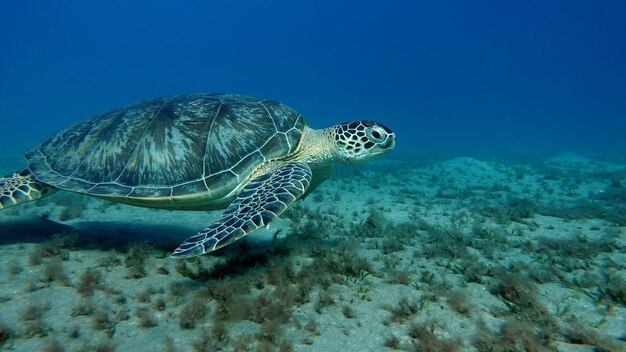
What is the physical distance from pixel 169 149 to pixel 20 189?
251 centimetres

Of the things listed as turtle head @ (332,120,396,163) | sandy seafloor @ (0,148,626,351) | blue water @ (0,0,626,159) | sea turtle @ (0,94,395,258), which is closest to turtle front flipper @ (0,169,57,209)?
sea turtle @ (0,94,395,258)

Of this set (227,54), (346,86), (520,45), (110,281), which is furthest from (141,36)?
(110,281)

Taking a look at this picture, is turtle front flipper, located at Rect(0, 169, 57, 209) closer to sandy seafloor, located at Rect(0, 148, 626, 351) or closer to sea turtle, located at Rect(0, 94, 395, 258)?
sea turtle, located at Rect(0, 94, 395, 258)

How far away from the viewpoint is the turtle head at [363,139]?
4.98m

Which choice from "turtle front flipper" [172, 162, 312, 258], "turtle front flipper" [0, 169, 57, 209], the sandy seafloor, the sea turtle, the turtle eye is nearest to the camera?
the sandy seafloor

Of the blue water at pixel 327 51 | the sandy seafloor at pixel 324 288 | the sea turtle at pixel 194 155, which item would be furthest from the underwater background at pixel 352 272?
the blue water at pixel 327 51

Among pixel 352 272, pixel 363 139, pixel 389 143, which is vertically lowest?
pixel 352 272

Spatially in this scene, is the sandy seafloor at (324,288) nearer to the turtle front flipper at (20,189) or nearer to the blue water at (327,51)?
the turtle front flipper at (20,189)

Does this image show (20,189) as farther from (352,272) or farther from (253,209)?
(352,272)

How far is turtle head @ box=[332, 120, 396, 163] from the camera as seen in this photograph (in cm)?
498

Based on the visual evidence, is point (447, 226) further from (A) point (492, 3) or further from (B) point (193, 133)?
(A) point (492, 3)

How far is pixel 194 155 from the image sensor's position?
170 inches

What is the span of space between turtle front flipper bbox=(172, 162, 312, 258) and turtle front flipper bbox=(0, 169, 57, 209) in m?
3.10

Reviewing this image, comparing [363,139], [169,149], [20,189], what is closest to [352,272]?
[363,139]
